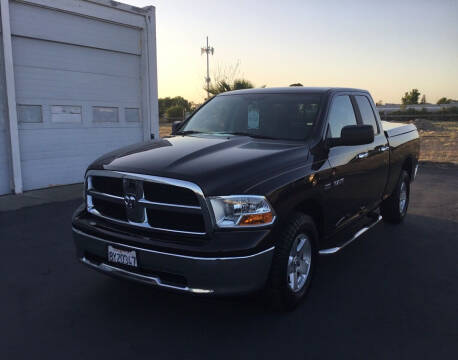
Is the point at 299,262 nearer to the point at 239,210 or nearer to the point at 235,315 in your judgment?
the point at 235,315

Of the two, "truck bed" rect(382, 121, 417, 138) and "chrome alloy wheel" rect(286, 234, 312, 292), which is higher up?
"truck bed" rect(382, 121, 417, 138)

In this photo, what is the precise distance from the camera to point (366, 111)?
17.9 feet

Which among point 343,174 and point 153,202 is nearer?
point 153,202

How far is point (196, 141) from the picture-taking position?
4137 millimetres

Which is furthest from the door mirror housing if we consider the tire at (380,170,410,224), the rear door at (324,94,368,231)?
the tire at (380,170,410,224)

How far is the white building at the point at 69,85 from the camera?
8805 mm

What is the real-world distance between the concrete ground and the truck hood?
0.88m

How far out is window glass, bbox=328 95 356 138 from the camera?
4391 mm

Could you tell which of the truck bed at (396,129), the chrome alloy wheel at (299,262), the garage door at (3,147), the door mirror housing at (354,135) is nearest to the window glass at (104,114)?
the garage door at (3,147)

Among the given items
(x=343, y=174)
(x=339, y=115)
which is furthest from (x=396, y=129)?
(x=343, y=174)

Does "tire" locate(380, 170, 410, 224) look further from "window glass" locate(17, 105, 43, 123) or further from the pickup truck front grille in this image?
"window glass" locate(17, 105, 43, 123)

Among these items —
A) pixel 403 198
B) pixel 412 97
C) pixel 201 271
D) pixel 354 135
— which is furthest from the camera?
pixel 412 97

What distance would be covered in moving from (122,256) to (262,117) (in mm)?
2071

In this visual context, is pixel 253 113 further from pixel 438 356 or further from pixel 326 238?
pixel 438 356
